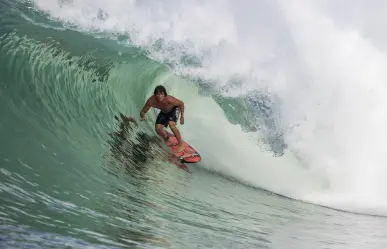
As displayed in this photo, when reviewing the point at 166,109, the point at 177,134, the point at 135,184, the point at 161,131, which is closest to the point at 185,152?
the point at 177,134

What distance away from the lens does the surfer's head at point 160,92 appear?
25.7 feet

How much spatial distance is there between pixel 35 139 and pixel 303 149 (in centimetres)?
717

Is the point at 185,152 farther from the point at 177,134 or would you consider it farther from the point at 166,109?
the point at 166,109

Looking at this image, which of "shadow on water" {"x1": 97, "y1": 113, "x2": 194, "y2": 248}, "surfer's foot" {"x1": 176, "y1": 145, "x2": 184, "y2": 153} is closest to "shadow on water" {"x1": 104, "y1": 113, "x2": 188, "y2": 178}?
"shadow on water" {"x1": 97, "y1": 113, "x2": 194, "y2": 248}

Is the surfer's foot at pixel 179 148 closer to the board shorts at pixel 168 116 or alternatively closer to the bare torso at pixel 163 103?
the board shorts at pixel 168 116

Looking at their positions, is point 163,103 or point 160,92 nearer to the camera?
point 160,92

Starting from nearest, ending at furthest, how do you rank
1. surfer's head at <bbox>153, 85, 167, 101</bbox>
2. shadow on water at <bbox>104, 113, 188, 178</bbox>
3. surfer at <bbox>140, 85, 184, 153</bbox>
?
shadow on water at <bbox>104, 113, 188, 178</bbox> < surfer's head at <bbox>153, 85, 167, 101</bbox> < surfer at <bbox>140, 85, 184, 153</bbox>

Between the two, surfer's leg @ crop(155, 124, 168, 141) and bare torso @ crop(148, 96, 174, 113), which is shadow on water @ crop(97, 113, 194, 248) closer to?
surfer's leg @ crop(155, 124, 168, 141)

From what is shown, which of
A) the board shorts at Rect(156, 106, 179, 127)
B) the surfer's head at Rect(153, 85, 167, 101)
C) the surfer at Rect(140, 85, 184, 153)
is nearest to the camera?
the surfer's head at Rect(153, 85, 167, 101)

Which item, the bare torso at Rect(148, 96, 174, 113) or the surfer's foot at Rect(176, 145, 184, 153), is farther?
the surfer's foot at Rect(176, 145, 184, 153)

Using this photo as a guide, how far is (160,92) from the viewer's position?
7.93 metres

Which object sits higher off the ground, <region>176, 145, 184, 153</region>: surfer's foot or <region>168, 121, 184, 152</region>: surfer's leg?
<region>168, 121, 184, 152</region>: surfer's leg

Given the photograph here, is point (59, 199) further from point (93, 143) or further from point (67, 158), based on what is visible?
point (93, 143)

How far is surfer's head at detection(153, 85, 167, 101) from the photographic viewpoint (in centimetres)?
783
